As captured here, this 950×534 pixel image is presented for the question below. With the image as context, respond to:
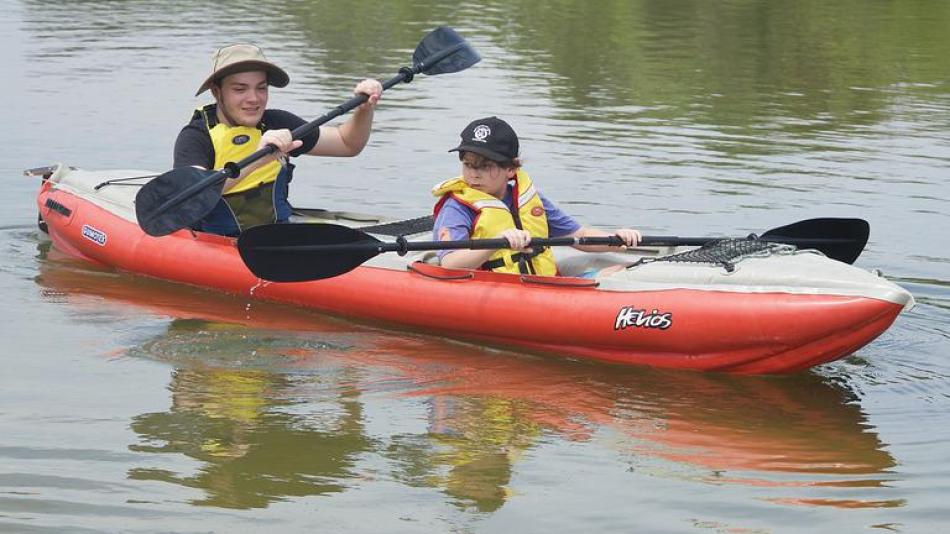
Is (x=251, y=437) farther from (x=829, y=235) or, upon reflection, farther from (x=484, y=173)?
(x=829, y=235)

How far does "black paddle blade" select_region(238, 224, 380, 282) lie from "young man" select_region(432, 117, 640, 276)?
1.25 ft

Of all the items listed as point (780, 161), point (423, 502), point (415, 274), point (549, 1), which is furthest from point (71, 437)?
point (549, 1)

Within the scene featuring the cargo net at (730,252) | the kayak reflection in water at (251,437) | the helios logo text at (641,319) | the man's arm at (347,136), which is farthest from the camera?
the man's arm at (347,136)

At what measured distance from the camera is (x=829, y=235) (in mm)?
7184

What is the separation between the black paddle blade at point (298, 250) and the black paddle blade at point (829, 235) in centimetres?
180

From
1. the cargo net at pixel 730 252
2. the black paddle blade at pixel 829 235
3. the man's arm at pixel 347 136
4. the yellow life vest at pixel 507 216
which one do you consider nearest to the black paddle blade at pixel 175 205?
the man's arm at pixel 347 136

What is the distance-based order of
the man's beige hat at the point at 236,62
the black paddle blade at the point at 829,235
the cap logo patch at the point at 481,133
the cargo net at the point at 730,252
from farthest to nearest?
the man's beige hat at the point at 236,62
the black paddle blade at the point at 829,235
the cap logo patch at the point at 481,133
the cargo net at the point at 730,252

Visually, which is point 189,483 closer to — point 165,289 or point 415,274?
point 415,274

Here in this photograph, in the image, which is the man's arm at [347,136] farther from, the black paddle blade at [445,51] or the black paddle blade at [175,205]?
the black paddle blade at [175,205]

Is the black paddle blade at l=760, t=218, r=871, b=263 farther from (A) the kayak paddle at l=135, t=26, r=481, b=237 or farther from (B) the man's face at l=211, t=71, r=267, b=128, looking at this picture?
(B) the man's face at l=211, t=71, r=267, b=128

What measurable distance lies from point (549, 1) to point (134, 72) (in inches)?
324

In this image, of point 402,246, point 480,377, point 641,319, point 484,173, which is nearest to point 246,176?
A: point 402,246

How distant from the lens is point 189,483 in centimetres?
524

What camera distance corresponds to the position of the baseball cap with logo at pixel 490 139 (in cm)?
671
